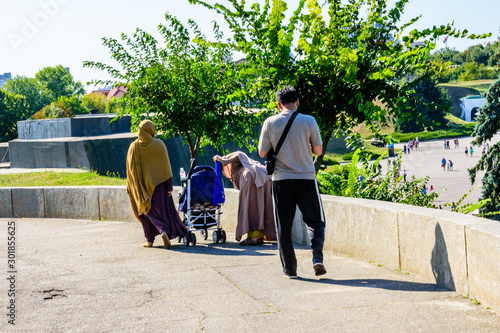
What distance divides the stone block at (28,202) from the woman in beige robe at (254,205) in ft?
18.1

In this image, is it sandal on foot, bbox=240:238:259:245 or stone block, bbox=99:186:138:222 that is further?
stone block, bbox=99:186:138:222

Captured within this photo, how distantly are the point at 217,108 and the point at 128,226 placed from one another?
4214 millimetres

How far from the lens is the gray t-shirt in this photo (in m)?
5.85

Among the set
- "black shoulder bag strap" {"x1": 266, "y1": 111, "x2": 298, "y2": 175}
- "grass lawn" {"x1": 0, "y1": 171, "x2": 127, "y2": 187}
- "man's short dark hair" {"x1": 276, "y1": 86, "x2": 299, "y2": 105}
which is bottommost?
"grass lawn" {"x1": 0, "y1": 171, "x2": 127, "y2": 187}

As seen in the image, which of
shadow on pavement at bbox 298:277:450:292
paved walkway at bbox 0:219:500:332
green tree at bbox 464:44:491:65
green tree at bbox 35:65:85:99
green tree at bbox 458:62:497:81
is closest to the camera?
paved walkway at bbox 0:219:500:332

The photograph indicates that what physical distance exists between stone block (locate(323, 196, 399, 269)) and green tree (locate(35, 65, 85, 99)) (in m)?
137

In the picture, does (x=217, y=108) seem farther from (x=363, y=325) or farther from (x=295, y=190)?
(x=363, y=325)

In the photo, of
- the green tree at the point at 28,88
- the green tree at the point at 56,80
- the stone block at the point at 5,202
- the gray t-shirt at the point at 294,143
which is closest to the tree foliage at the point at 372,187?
the gray t-shirt at the point at 294,143

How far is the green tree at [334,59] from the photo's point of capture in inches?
310

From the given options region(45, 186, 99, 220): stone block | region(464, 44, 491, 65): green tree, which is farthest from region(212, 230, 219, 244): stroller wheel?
region(464, 44, 491, 65): green tree

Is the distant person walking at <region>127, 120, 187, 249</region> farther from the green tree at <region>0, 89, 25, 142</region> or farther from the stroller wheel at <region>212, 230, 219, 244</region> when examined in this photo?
the green tree at <region>0, 89, 25, 142</region>

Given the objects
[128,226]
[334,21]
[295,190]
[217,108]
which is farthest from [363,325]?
[217,108]

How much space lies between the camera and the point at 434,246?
17.6ft

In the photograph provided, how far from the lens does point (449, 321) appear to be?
4254mm
